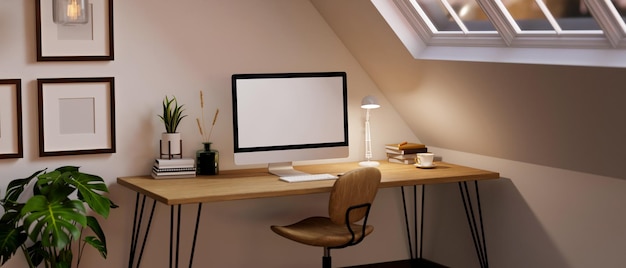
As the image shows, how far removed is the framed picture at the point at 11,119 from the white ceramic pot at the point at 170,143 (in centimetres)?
68

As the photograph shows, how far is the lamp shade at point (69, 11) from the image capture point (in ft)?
14.0

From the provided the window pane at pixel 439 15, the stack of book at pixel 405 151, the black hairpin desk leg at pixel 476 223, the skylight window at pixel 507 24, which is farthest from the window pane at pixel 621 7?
the stack of book at pixel 405 151

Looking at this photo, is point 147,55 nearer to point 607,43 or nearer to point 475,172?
point 475,172

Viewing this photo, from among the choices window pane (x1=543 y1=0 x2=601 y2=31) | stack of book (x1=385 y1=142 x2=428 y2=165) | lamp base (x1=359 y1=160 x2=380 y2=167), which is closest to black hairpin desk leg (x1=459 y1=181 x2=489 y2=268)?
stack of book (x1=385 y1=142 x2=428 y2=165)

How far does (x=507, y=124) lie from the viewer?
4531 mm

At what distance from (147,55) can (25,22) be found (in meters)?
0.62

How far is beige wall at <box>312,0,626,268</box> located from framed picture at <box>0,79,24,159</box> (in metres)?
1.66

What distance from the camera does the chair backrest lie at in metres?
4.22

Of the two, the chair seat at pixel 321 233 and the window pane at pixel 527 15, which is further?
the chair seat at pixel 321 233

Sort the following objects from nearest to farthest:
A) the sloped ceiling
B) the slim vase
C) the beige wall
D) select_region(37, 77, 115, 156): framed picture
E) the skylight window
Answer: the skylight window
the sloped ceiling
the beige wall
select_region(37, 77, 115, 156): framed picture
the slim vase

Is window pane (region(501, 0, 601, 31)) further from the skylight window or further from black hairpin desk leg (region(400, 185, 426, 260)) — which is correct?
black hairpin desk leg (region(400, 185, 426, 260))

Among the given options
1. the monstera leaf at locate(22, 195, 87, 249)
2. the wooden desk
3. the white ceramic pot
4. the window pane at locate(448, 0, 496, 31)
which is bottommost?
the monstera leaf at locate(22, 195, 87, 249)

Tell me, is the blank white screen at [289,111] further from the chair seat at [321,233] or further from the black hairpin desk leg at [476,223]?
the black hairpin desk leg at [476,223]

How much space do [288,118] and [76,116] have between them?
1044 millimetres
